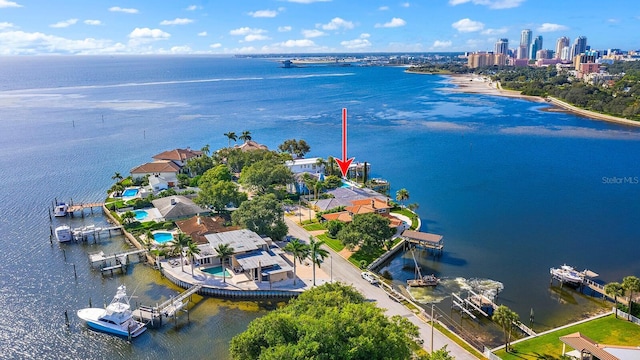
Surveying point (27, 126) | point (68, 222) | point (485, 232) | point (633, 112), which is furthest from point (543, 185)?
point (27, 126)

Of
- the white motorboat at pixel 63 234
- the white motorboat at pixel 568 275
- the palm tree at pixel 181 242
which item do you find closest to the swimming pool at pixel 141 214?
the white motorboat at pixel 63 234

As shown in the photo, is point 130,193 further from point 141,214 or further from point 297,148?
point 297,148

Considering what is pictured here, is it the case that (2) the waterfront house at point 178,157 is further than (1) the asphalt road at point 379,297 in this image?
Yes

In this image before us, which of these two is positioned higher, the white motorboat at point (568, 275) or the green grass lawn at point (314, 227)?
the green grass lawn at point (314, 227)

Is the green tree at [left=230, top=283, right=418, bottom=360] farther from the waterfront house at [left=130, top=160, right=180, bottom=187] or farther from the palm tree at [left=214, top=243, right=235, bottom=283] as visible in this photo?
the waterfront house at [left=130, top=160, right=180, bottom=187]

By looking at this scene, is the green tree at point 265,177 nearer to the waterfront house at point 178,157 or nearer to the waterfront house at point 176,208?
the waterfront house at point 176,208

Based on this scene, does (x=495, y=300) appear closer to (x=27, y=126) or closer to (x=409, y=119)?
(x=409, y=119)

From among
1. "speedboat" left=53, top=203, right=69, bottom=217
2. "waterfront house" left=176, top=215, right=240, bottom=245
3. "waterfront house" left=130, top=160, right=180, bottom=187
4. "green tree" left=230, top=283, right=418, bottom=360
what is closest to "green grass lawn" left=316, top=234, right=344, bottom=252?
"waterfront house" left=176, top=215, right=240, bottom=245
